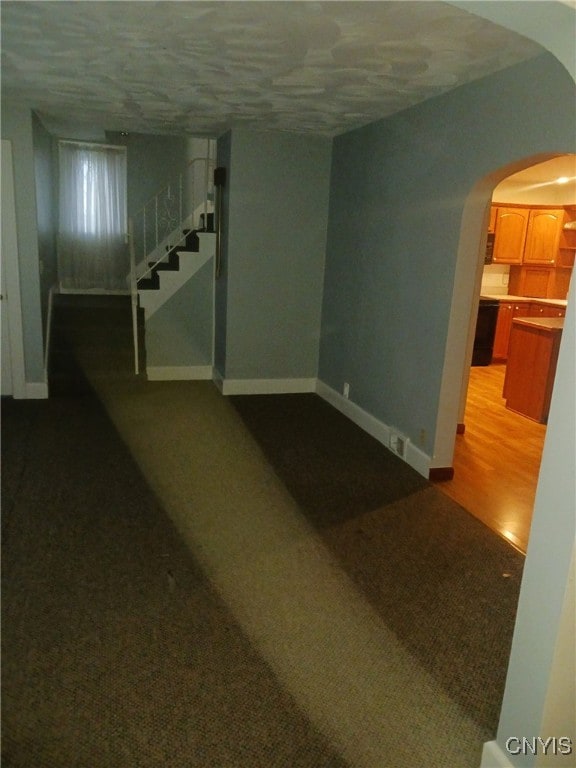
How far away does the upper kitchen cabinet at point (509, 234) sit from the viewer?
751 centimetres

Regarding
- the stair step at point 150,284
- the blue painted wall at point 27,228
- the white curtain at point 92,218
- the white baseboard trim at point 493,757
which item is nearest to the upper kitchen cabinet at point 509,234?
the stair step at point 150,284

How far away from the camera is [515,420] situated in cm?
528

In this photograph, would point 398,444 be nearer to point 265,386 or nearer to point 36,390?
point 265,386

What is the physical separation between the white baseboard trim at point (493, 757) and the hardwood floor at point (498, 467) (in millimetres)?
1499

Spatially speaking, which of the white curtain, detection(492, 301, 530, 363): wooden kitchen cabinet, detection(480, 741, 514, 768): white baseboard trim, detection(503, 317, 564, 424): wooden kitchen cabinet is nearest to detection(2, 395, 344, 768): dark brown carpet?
detection(480, 741, 514, 768): white baseboard trim

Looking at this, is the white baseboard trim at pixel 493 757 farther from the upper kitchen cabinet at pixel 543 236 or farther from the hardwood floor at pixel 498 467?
the upper kitchen cabinet at pixel 543 236

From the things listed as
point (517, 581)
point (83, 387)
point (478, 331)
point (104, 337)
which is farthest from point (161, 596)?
point (478, 331)

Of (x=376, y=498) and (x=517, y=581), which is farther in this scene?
(x=376, y=498)

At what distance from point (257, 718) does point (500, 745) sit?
0.77 meters

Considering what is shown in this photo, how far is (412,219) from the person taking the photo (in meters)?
4.02

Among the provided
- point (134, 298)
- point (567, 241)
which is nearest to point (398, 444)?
point (134, 298)

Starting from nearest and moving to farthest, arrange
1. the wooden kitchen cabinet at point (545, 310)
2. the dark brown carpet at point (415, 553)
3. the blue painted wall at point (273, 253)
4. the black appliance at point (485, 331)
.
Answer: the dark brown carpet at point (415, 553) → the blue painted wall at point (273, 253) → the wooden kitchen cabinet at point (545, 310) → the black appliance at point (485, 331)

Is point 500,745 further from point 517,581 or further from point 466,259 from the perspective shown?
point 466,259

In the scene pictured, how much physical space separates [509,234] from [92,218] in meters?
6.69
